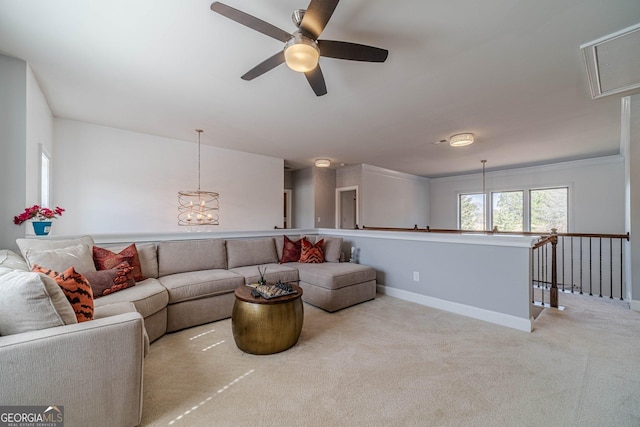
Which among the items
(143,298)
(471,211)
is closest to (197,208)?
(143,298)

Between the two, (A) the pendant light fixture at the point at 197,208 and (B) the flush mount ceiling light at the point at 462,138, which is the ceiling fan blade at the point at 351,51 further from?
(A) the pendant light fixture at the point at 197,208

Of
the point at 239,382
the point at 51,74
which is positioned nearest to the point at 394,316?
the point at 239,382

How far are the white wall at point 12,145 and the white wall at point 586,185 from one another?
9.27 meters

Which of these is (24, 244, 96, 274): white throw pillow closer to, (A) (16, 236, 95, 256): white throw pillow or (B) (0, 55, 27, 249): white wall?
(A) (16, 236, 95, 256): white throw pillow

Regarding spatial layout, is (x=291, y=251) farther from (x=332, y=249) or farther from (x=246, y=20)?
(x=246, y=20)

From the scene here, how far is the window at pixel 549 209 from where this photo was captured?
6.42m

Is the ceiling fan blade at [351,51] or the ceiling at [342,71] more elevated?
the ceiling at [342,71]

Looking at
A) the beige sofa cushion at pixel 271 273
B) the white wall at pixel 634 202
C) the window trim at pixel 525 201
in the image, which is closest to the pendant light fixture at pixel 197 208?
the beige sofa cushion at pixel 271 273

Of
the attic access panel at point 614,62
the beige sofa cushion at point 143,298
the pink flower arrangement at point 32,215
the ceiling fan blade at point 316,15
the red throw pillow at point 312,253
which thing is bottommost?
the beige sofa cushion at point 143,298

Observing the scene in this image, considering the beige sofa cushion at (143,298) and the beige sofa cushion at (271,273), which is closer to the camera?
the beige sofa cushion at (143,298)

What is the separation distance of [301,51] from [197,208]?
4.18m

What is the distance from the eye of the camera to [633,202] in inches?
130

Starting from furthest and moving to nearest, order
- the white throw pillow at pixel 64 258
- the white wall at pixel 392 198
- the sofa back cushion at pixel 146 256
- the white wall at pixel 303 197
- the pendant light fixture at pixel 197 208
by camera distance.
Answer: the white wall at pixel 303 197 < the white wall at pixel 392 198 < the pendant light fixture at pixel 197 208 < the sofa back cushion at pixel 146 256 < the white throw pillow at pixel 64 258
